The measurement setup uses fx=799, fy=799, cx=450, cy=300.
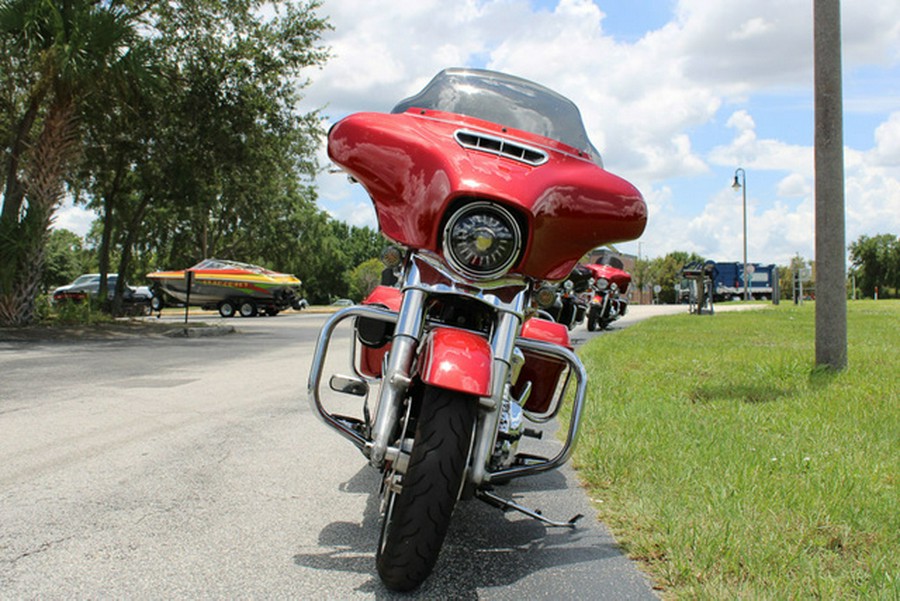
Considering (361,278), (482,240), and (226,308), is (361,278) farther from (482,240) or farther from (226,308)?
(482,240)

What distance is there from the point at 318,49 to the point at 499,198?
18.0m

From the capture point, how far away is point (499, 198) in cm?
325

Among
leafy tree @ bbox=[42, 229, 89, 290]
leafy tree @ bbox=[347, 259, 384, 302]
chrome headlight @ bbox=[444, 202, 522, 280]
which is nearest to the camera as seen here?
chrome headlight @ bbox=[444, 202, 522, 280]

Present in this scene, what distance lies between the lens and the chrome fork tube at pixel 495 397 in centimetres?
297

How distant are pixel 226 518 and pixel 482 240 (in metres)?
1.85

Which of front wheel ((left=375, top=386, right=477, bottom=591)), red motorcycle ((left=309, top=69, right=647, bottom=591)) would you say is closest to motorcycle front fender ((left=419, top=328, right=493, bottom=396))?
red motorcycle ((left=309, top=69, right=647, bottom=591))

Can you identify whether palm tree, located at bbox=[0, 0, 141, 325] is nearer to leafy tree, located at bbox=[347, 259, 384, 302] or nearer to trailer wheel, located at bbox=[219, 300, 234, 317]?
trailer wheel, located at bbox=[219, 300, 234, 317]

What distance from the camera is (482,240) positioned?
3219mm

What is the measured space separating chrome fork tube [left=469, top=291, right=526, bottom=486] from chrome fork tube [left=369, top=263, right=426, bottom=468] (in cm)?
32

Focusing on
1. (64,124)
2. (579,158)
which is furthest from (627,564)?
(64,124)

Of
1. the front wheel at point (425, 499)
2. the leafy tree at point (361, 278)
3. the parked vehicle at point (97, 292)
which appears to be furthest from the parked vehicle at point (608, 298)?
the leafy tree at point (361, 278)

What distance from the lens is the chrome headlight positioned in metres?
3.23

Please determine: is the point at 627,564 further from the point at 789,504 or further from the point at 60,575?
the point at 60,575

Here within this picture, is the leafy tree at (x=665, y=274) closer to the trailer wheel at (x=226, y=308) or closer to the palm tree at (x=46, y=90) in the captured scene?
the trailer wheel at (x=226, y=308)
